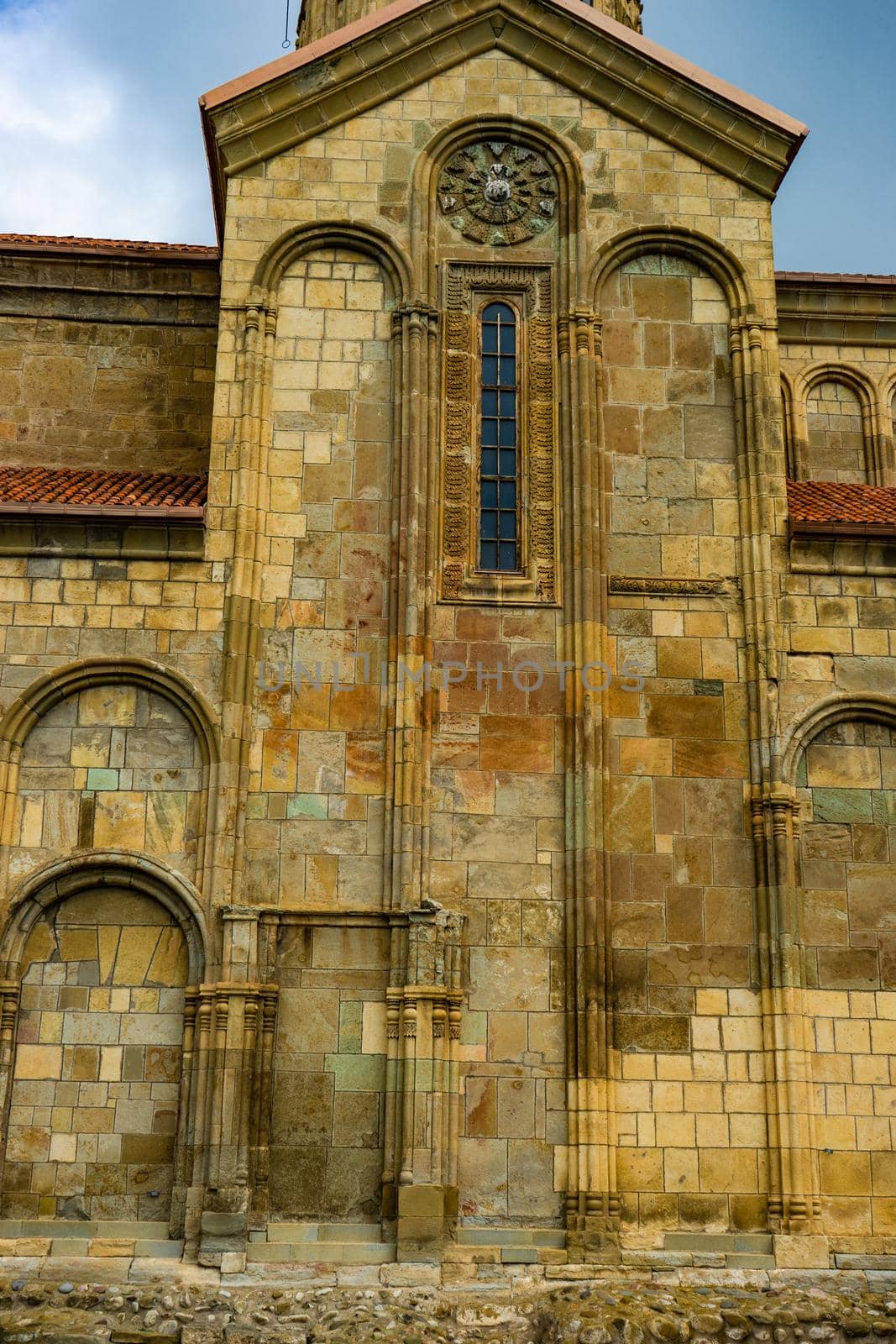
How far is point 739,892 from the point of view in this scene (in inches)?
656

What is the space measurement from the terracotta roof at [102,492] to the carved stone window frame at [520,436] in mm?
2782

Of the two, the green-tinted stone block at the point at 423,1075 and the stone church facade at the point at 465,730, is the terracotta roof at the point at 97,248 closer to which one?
the stone church facade at the point at 465,730

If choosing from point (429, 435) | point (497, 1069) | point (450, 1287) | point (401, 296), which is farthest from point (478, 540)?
point (450, 1287)

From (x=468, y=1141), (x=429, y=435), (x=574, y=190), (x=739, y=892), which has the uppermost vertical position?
(x=574, y=190)

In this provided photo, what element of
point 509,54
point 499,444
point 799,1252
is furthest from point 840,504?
point 799,1252

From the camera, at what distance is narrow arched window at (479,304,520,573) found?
1773 cm

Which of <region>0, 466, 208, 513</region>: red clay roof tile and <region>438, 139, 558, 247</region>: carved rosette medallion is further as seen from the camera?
<region>438, 139, 558, 247</region>: carved rosette medallion

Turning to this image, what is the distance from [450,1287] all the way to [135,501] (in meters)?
8.66

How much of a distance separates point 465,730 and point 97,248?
28.5 ft

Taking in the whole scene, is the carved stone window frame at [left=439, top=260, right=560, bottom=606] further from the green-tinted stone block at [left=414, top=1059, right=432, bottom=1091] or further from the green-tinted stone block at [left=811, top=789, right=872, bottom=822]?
the green-tinted stone block at [left=414, top=1059, right=432, bottom=1091]

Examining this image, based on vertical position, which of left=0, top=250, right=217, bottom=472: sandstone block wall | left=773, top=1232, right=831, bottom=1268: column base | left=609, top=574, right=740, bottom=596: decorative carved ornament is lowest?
left=773, top=1232, right=831, bottom=1268: column base

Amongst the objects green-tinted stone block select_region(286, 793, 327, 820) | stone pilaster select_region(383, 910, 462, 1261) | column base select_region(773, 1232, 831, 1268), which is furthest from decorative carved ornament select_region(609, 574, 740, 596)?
column base select_region(773, 1232, 831, 1268)

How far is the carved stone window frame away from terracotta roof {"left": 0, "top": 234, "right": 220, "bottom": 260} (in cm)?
429

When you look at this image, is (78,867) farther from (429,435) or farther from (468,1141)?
(429,435)
